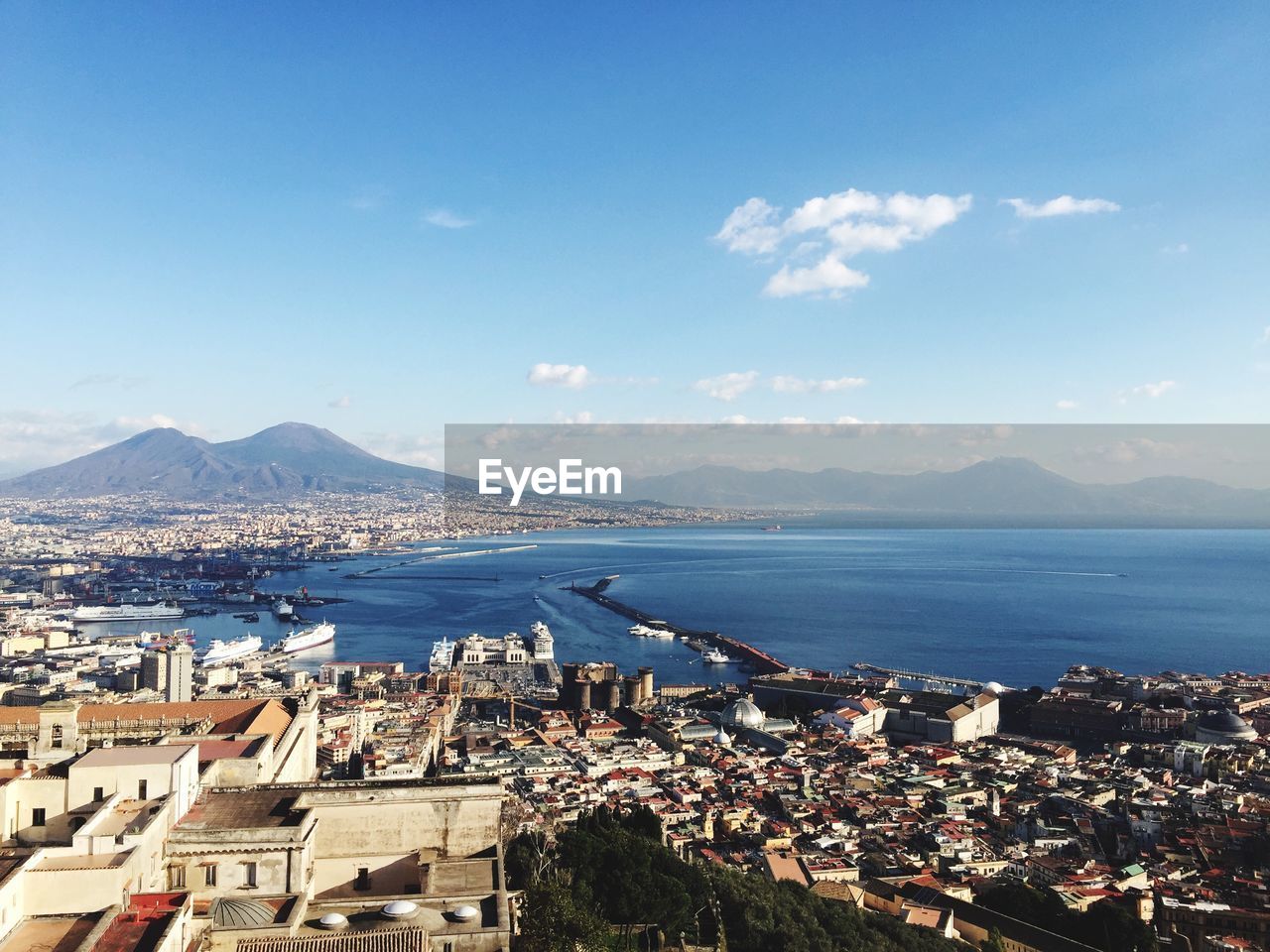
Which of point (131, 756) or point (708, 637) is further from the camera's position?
point (708, 637)

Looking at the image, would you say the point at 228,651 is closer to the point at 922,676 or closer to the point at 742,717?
the point at 742,717

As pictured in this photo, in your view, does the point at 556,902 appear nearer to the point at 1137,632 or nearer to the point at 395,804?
the point at 395,804

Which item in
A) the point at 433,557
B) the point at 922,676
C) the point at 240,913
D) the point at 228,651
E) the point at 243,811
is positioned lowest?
the point at 922,676

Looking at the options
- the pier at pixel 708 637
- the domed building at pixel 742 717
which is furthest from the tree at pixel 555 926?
the pier at pixel 708 637

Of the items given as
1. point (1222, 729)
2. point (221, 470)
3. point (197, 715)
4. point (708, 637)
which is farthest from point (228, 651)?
point (221, 470)

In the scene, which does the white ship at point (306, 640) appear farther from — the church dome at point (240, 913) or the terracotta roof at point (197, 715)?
the church dome at point (240, 913)
